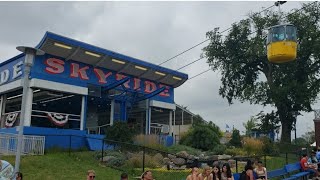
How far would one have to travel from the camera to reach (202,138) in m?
24.0

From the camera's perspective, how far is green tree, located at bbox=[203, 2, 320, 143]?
34500 millimetres

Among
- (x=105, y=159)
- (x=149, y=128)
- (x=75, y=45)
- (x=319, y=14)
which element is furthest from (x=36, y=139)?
(x=319, y=14)

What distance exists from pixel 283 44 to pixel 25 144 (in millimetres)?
13205

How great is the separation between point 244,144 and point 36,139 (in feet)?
41.9

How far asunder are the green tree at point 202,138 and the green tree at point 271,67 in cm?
1196

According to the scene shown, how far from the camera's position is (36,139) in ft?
63.0

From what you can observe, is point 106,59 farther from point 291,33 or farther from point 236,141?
point 291,33

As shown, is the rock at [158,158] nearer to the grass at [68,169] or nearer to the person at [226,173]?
the grass at [68,169]

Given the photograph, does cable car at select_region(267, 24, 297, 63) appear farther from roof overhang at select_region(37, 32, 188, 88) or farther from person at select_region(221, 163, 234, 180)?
roof overhang at select_region(37, 32, 188, 88)

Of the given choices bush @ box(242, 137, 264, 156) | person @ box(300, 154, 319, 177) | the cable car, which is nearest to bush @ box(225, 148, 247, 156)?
bush @ box(242, 137, 264, 156)

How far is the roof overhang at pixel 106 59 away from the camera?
2189cm

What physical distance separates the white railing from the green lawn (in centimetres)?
175

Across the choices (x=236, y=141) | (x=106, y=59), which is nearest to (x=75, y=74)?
(x=106, y=59)

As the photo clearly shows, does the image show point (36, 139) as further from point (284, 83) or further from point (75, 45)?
point (284, 83)
